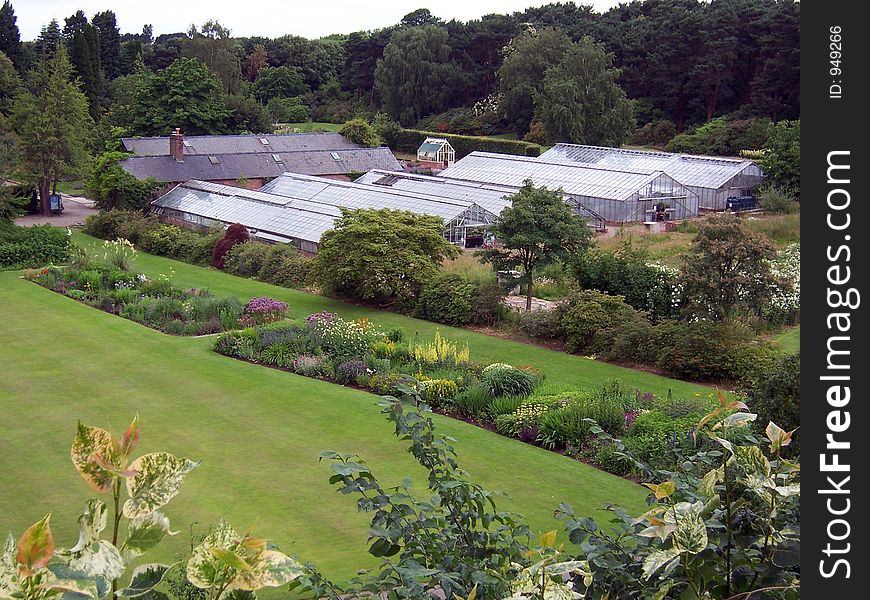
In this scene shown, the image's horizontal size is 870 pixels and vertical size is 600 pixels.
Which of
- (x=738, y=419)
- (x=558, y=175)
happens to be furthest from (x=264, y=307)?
(x=558, y=175)

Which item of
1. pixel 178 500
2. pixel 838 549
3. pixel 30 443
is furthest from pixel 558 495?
pixel 838 549

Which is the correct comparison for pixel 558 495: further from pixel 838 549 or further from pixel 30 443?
pixel 838 549

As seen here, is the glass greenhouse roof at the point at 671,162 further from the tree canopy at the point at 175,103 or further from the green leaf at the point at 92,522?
the green leaf at the point at 92,522

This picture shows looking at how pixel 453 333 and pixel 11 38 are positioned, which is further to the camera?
pixel 11 38

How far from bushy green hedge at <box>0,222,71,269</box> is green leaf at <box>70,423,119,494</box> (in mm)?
29205

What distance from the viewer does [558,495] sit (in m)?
12.3

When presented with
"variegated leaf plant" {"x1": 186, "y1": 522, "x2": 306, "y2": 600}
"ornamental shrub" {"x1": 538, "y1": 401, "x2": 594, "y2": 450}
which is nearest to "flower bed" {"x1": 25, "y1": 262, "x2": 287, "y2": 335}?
"ornamental shrub" {"x1": 538, "y1": 401, "x2": 594, "y2": 450}

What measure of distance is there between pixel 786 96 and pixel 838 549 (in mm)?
53812

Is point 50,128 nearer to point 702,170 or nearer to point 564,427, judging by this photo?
point 702,170

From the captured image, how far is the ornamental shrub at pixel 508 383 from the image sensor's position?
631 inches

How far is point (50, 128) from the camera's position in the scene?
124 feet

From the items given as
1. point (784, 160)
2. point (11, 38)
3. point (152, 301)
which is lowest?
point (152, 301)

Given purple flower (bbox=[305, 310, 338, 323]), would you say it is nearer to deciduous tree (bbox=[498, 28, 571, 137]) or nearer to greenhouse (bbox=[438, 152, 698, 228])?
greenhouse (bbox=[438, 152, 698, 228])

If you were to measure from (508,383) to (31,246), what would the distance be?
19.2 m
